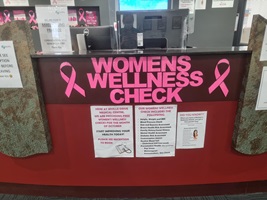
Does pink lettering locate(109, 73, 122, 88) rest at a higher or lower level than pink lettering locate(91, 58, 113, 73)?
lower

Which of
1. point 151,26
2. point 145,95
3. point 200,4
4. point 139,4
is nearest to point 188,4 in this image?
point 200,4

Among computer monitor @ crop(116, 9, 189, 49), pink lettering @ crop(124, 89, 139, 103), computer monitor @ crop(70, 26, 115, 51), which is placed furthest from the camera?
computer monitor @ crop(70, 26, 115, 51)

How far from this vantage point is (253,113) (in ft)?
4.37

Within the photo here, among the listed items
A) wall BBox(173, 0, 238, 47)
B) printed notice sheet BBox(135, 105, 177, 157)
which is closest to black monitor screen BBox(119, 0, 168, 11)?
wall BBox(173, 0, 238, 47)

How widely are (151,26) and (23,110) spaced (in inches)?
46.5

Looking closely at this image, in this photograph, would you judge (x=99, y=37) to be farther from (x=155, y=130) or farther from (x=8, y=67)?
(x=155, y=130)

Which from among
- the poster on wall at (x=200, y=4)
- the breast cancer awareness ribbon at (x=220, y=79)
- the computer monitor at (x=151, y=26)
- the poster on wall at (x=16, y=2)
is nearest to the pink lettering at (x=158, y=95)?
the breast cancer awareness ribbon at (x=220, y=79)

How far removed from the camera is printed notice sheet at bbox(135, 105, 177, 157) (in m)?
1.35

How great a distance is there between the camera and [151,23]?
5.29 feet

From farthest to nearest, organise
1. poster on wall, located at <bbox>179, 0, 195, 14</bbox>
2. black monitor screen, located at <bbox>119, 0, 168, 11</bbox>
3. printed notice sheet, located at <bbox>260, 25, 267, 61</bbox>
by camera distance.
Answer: black monitor screen, located at <bbox>119, 0, 168, 11</bbox>
poster on wall, located at <bbox>179, 0, 195, 14</bbox>
printed notice sheet, located at <bbox>260, 25, 267, 61</bbox>

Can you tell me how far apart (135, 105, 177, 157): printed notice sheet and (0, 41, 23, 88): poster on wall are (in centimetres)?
83

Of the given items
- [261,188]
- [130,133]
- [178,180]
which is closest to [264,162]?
[261,188]

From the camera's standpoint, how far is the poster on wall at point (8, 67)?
122cm

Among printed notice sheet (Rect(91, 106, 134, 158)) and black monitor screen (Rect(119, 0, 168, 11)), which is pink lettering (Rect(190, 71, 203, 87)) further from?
black monitor screen (Rect(119, 0, 168, 11))
